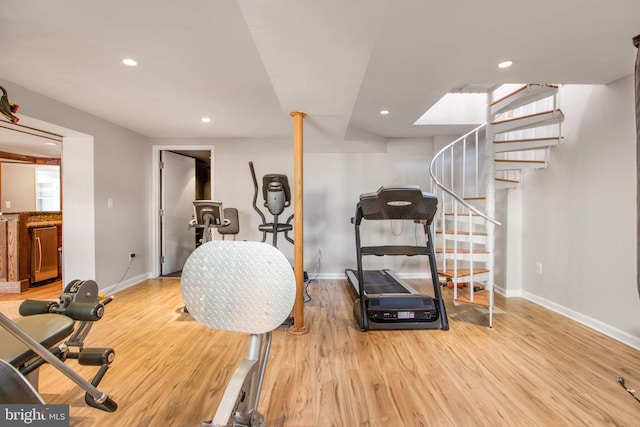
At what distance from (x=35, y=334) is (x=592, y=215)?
4.19m

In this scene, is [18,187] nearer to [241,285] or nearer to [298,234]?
[298,234]

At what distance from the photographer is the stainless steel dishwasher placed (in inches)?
143

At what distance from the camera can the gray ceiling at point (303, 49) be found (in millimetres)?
1474

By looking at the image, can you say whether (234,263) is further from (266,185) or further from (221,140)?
(221,140)

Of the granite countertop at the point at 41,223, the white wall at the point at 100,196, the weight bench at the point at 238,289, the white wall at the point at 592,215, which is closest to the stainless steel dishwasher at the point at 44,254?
the granite countertop at the point at 41,223

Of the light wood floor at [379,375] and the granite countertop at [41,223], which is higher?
the granite countertop at [41,223]

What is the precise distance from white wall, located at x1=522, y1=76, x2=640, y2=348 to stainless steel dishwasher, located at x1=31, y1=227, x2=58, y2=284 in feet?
21.7

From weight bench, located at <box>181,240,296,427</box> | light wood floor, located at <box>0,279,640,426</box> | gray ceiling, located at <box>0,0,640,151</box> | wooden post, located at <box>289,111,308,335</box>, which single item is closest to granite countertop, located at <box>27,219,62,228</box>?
gray ceiling, located at <box>0,0,640,151</box>

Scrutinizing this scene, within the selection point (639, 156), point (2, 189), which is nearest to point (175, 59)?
point (639, 156)

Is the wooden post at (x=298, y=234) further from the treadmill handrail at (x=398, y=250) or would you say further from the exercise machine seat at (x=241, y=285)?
the exercise machine seat at (x=241, y=285)

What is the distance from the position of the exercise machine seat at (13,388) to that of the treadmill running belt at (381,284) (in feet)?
8.58

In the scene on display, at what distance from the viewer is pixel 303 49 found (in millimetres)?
1615

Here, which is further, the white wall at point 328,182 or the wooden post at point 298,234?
the white wall at point 328,182

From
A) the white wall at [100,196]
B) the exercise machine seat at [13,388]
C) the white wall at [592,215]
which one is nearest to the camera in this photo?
the exercise machine seat at [13,388]
